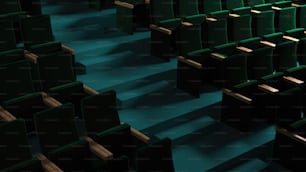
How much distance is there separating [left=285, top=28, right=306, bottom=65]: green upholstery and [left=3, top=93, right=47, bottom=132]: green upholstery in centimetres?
53

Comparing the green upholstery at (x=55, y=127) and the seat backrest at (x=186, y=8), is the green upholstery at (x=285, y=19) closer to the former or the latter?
the seat backrest at (x=186, y=8)

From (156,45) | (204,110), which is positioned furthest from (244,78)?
(156,45)

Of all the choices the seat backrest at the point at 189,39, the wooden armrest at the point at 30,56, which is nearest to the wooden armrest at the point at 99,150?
the wooden armrest at the point at 30,56

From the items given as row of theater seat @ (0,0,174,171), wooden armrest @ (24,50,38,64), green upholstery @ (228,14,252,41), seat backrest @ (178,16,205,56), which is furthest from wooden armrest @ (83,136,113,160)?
→ green upholstery @ (228,14,252,41)

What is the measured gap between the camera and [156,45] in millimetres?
913

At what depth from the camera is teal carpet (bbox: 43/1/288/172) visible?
71cm

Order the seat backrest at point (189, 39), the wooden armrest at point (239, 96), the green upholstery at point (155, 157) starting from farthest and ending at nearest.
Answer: the seat backrest at point (189, 39) → the wooden armrest at point (239, 96) → the green upholstery at point (155, 157)

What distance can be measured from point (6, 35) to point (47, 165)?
301 millimetres

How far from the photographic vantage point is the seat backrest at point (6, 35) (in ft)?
2.51

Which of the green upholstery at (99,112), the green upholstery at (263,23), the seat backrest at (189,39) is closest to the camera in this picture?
the green upholstery at (99,112)

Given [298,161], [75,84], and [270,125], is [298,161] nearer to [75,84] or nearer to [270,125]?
[270,125]

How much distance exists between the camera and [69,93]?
0.70 m

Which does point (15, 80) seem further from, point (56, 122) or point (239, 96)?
point (239, 96)

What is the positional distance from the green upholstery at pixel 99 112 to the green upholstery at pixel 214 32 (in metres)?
0.32
